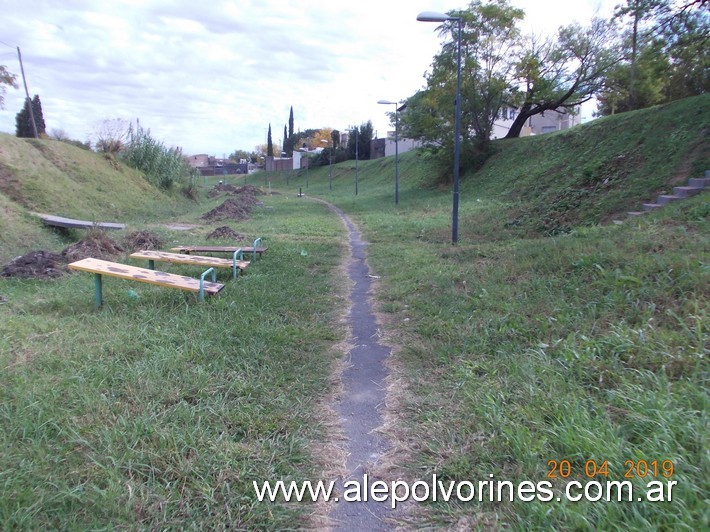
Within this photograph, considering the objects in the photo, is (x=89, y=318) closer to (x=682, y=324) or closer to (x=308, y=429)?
(x=308, y=429)

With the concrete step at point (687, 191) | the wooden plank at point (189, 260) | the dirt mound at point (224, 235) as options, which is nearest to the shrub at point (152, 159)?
the dirt mound at point (224, 235)

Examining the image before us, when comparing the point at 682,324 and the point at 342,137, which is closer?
the point at 682,324

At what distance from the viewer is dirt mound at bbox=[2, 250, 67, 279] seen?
771 cm

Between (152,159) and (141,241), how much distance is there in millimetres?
16789

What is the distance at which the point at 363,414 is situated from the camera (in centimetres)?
353

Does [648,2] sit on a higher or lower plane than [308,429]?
higher

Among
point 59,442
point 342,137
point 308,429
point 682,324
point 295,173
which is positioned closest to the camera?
point 59,442

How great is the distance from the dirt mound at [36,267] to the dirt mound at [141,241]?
2.12m

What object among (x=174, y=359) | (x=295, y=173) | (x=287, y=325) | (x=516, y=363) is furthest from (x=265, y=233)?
(x=295, y=173)

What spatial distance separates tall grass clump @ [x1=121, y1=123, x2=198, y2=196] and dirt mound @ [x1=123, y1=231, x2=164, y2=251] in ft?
50.1

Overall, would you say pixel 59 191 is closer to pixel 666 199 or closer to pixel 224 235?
pixel 224 235

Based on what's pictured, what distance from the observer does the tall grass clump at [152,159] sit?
25.5 metres

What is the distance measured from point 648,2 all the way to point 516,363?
14.7m

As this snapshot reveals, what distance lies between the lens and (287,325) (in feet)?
17.3
